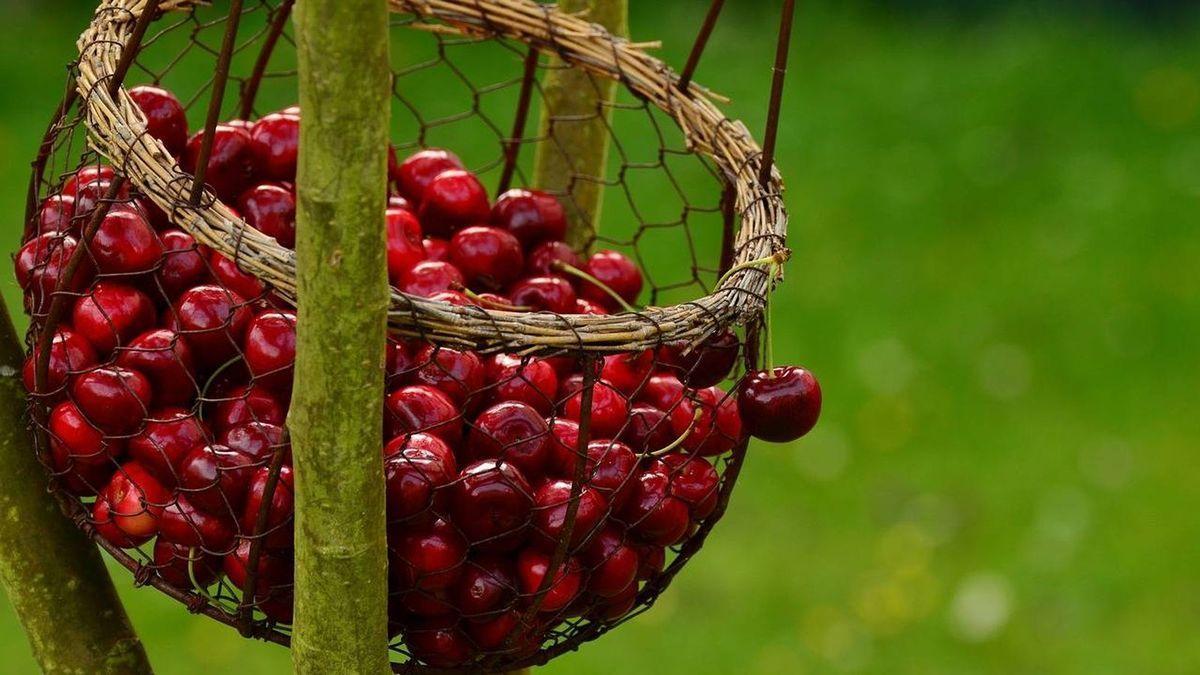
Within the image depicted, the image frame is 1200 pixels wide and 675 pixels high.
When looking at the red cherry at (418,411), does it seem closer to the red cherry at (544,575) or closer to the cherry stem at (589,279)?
the red cherry at (544,575)

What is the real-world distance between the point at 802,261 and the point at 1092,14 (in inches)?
63.8

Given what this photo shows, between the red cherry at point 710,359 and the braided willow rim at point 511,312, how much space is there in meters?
0.04

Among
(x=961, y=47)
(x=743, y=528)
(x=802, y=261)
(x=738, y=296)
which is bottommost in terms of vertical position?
(x=743, y=528)

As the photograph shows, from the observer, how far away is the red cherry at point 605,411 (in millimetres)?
1105

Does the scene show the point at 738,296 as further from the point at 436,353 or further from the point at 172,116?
the point at 172,116

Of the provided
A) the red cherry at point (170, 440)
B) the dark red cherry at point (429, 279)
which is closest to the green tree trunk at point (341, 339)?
the red cherry at point (170, 440)

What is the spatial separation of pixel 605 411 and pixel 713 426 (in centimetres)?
8

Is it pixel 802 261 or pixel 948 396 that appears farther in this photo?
pixel 802 261

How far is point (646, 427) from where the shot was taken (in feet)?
3.68

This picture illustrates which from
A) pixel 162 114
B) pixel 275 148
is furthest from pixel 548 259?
pixel 162 114

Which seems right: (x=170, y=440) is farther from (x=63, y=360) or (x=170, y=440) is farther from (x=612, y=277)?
(x=612, y=277)

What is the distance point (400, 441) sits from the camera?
99cm

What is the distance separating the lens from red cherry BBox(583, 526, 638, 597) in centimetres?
104

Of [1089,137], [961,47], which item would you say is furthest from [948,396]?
[961,47]
